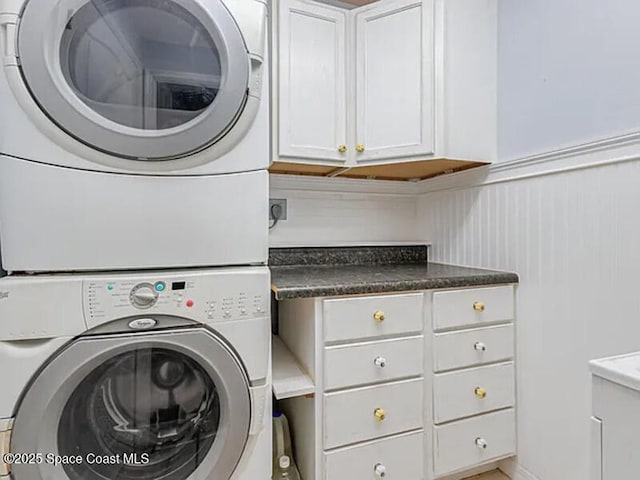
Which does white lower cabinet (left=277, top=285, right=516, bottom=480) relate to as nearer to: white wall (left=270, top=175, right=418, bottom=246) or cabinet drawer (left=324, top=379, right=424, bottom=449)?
cabinet drawer (left=324, top=379, right=424, bottom=449)

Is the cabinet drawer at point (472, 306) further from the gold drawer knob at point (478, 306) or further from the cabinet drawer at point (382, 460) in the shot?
the cabinet drawer at point (382, 460)

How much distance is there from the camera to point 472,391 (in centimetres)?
140

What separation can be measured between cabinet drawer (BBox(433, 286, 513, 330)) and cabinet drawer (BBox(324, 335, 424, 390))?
14 cm

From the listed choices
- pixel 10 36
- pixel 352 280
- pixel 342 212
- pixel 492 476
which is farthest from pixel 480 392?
pixel 10 36

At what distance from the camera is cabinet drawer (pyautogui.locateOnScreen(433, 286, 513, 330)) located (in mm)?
1351

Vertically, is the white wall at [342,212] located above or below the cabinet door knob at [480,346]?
above

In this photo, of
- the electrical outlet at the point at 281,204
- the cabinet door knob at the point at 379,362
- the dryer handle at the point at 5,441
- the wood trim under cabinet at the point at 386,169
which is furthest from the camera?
the electrical outlet at the point at 281,204

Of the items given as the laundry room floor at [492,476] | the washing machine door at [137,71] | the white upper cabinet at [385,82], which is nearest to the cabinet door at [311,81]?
the white upper cabinet at [385,82]

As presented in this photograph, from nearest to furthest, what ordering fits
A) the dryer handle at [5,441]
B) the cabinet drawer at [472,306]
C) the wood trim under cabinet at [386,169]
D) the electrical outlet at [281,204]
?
the dryer handle at [5,441]
the cabinet drawer at [472,306]
the wood trim under cabinet at [386,169]
the electrical outlet at [281,204]

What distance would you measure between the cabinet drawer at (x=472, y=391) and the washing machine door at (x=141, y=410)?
2.43 ft

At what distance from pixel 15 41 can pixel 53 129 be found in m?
0.21

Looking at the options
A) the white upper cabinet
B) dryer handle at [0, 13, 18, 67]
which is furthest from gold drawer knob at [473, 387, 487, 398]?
dryer handle at [0, 13, 18, 67]

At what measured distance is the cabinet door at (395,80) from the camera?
Result: 1.48 m

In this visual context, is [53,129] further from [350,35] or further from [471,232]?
[471,232]
